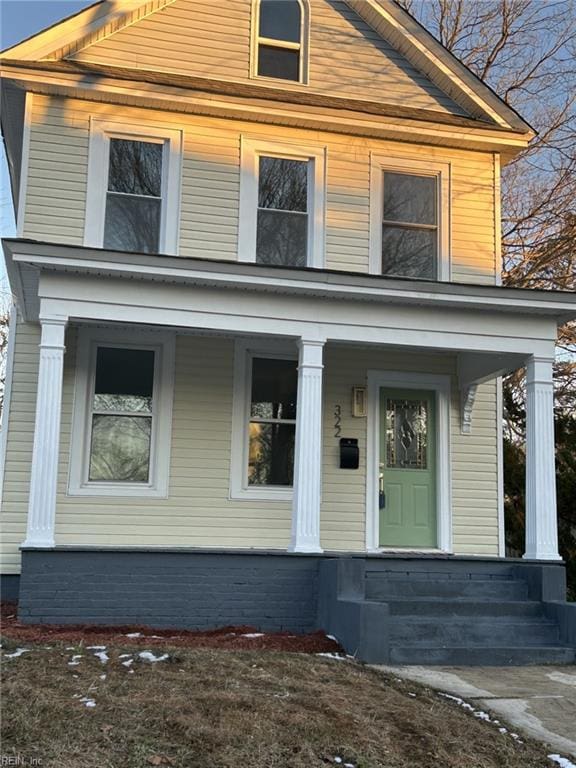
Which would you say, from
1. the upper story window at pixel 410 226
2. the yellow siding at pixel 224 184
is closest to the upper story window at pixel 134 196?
the yellow siding at pixel 224 184

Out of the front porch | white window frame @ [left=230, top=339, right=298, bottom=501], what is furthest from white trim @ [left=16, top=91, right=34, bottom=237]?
white window frame @ [left=230, top=339, right=298, bottom=501]

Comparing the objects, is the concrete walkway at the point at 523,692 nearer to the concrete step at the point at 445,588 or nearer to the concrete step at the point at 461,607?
the concrete step at the point at 461,607

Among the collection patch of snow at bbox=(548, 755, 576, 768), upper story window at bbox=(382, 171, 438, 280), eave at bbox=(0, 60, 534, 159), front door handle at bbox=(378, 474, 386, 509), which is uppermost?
eave at bbox=(0, 60, 534, 159)

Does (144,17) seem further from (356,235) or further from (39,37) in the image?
(356,235)

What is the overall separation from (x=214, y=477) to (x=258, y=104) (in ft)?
15.6

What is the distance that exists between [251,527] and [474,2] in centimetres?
1658

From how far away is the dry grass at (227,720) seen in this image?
4.11m

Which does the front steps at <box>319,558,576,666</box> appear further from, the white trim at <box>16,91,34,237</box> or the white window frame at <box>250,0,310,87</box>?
the white window frame at <box>250,0,310,87</box>

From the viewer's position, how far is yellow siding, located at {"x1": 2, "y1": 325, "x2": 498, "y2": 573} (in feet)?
31.1

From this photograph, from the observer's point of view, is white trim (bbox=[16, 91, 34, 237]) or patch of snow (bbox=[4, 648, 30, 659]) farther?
white trim (bbox=[16, 91, 34, 237])

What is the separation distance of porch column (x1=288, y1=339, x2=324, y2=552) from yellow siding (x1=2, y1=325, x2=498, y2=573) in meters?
1.56

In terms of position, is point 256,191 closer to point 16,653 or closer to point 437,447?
point 437,447

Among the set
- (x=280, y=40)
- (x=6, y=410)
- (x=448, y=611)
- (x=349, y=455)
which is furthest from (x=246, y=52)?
(x=448, y=611)

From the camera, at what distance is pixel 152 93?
989 centimetres
